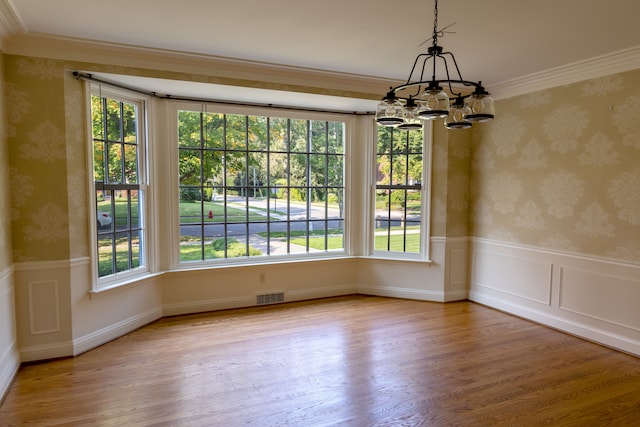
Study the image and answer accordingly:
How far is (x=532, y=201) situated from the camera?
4230 mm

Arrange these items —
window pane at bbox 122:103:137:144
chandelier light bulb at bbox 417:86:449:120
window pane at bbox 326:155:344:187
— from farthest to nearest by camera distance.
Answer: window pane at bbox 326:155:344:187 < window pane at bbox 122:103:137:144 < chandelier light bulb at bbox 417:86:449:120

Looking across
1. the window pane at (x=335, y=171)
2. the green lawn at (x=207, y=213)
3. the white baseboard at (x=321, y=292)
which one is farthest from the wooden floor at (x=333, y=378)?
the window pane at (x=335, y=171)

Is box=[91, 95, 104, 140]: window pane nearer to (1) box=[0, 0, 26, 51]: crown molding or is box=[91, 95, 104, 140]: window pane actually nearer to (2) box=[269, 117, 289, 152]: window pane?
(1) box=[0, 0, 26, 51]: crown molding

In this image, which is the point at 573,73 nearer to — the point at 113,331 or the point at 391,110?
the point at 391,110

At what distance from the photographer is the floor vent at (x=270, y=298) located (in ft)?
15.4

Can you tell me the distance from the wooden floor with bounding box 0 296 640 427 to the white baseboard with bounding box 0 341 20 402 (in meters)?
0.06

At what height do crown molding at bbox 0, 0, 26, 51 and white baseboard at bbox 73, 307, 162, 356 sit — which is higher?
crown molding at bbox 0, 0, 26, 51

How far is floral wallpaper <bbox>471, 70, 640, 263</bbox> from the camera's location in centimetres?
343

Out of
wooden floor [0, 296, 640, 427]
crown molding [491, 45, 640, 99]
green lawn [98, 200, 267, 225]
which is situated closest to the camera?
wooden floor [0, 296, 640, 427]

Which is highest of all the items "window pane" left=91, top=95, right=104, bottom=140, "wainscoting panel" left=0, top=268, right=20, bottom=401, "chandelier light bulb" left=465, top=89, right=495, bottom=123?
"window pane" left=91, top=95, right=104, bottom=140

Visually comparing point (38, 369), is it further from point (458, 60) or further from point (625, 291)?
point (625, 291)

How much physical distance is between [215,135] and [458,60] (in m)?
2.63

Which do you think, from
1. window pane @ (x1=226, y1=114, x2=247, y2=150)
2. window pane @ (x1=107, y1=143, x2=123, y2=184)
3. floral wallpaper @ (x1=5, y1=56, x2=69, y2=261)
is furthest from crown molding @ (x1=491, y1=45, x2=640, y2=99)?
floral wallpaper @ (x1=5, y1=56, x2=69, y2=261)

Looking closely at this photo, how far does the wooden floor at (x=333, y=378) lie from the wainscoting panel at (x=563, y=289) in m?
0.19
